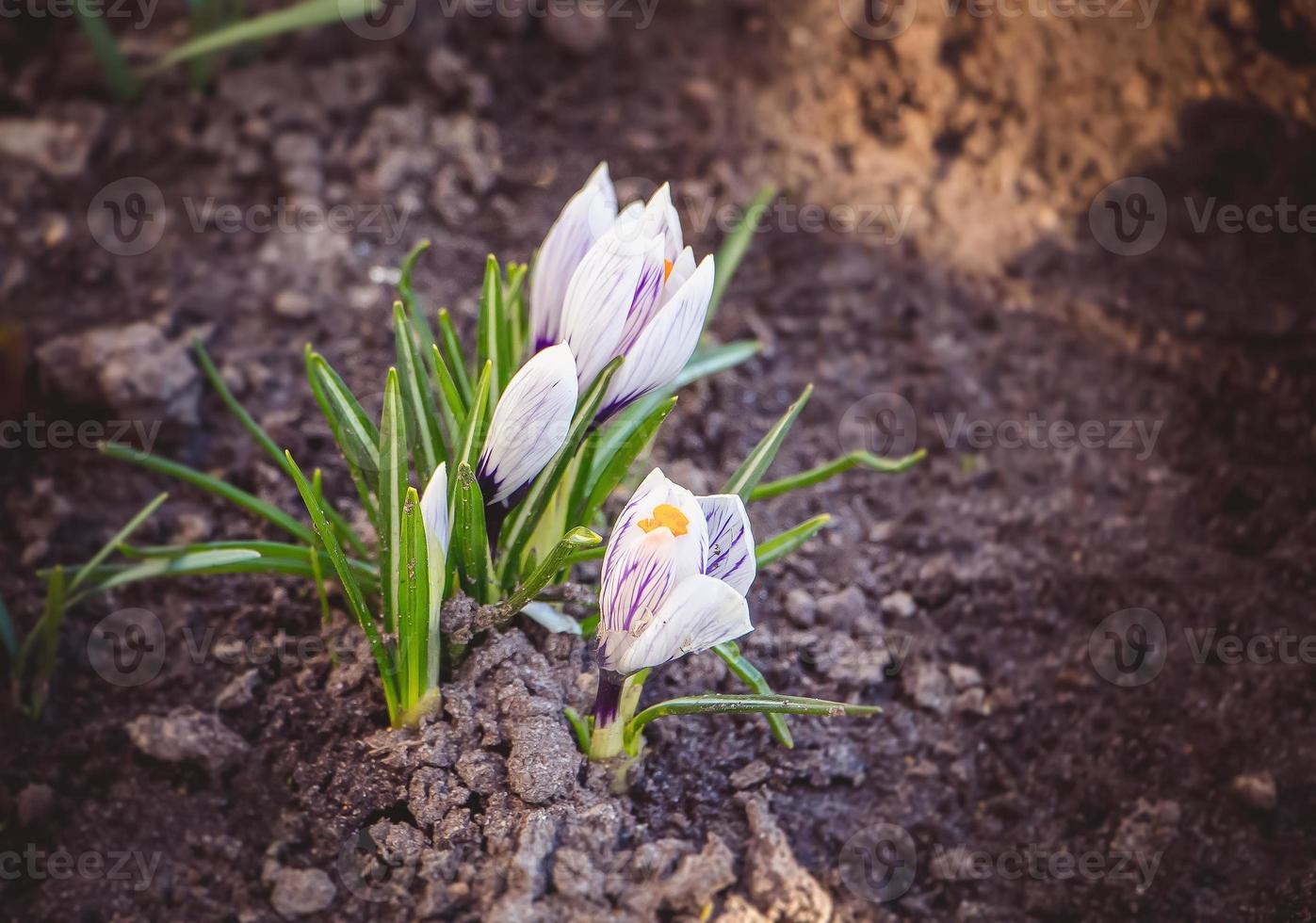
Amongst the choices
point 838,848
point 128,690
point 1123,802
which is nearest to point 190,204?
point 128,690

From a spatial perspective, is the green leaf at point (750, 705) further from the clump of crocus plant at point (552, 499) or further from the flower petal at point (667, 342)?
the flower petal at point (667, 342)

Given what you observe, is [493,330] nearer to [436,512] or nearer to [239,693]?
[436,512]

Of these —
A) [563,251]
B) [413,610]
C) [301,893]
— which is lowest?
[301,893]

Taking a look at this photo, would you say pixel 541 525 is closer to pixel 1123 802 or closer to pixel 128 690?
pixel 128 690

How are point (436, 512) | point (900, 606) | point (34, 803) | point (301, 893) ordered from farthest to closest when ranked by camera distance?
point (900, 606) → point (34, 803) → point (301, 893) → point (436, 512)

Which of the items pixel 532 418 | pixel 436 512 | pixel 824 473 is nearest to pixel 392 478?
pixel 436 512

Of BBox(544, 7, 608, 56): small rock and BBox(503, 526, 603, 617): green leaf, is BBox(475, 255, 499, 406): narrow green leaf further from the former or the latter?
BBox(544, 7, 608, 56): small rock

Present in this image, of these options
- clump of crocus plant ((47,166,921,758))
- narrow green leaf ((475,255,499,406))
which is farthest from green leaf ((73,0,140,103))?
narrow green leaf ((475,255,499,406))
